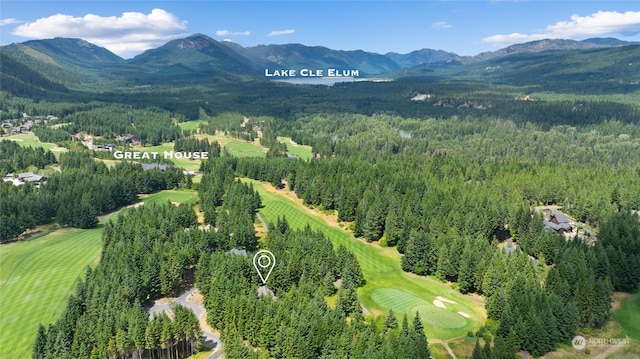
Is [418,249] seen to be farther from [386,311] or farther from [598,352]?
[598,352]

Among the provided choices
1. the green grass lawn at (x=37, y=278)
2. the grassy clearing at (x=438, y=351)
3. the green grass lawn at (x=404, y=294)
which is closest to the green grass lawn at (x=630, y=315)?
the green grass lawn at (x=404, y=294)

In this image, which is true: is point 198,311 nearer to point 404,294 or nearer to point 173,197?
point 404,294

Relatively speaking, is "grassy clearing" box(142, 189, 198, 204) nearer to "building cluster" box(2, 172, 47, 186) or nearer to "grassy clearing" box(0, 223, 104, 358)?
"grassy clearing" box(0, 223, 104, 358)

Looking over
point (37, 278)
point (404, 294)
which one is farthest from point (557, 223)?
point (37, 278)

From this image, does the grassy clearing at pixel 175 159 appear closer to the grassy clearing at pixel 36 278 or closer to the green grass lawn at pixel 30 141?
the green grass lawn at pixel 30 141

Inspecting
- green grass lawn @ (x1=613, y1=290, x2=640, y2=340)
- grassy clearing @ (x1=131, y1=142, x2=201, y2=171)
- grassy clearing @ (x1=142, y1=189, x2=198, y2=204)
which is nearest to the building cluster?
grassy clearing @ (x1=142, y1=189, x2=198, y2=204)

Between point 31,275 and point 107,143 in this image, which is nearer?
point 31,275

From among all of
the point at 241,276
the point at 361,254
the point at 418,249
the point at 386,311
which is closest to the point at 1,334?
the point at 241,276
